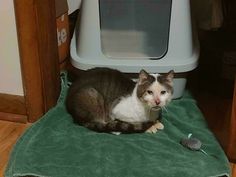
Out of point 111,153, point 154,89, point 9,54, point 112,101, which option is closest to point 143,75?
point 154,89

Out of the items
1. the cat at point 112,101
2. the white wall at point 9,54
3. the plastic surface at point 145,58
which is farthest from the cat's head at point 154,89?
the white wall at point 9,54

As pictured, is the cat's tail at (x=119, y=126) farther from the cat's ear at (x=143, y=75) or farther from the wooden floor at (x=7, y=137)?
the wooden floor at (x=7, y=137)

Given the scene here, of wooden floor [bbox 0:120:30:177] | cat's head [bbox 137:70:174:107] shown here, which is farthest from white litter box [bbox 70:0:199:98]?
wooden floor [bbox 0:120:30:177]

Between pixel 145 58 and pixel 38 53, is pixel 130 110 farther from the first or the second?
pixel 38 53

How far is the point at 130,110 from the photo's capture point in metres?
1.66

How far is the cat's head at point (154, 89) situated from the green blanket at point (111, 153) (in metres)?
0.16

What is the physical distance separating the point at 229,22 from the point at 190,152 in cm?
85

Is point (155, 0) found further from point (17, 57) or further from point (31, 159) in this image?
point (31, 159)

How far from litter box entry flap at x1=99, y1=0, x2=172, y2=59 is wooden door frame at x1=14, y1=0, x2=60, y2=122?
0.24m

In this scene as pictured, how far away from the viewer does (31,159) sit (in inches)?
59.1

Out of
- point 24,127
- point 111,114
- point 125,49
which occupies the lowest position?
point 24,127

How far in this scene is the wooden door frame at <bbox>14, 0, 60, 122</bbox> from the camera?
1.68m

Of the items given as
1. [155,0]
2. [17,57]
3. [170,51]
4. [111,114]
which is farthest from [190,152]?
[17,57]

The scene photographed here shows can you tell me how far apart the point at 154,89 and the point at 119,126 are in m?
0.22
